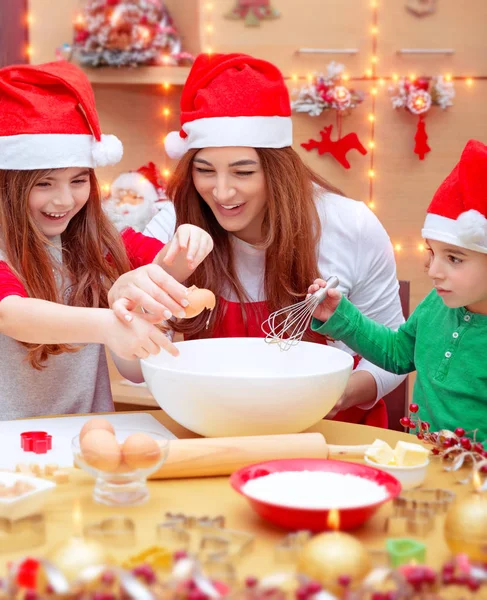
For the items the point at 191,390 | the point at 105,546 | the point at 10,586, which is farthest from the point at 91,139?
the point at 10,586

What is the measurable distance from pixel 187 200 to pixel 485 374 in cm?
79

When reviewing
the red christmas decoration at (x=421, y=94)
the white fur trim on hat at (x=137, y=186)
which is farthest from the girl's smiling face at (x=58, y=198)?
the red christmas decoration at (x=421, y=94)

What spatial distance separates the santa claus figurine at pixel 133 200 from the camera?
309 cm

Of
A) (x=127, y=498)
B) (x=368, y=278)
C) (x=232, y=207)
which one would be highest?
(x=232, y=207)

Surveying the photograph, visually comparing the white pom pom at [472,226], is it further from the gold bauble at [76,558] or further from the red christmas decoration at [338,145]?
the red christmas decoration at [338,145]

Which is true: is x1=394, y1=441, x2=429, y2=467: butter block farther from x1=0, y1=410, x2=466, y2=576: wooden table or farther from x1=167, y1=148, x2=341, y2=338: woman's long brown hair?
x1=167, y1=148, x2=341, y2=338: woman's long brown hair

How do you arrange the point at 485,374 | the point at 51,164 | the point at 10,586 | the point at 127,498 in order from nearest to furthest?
1. the point at 10,586
2. the point at 127,498
3. the point at 485,374
4. the point at 51,164

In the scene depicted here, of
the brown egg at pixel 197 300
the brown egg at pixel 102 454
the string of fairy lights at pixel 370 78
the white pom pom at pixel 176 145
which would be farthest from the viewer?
the string of fairy lights at pixel 370 78

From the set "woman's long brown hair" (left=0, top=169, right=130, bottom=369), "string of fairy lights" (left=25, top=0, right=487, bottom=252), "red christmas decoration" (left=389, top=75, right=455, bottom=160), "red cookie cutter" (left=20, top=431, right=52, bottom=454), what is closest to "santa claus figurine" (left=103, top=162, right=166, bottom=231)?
"string of fairy lights" (left=25, top=0, right=487, bottom=252)

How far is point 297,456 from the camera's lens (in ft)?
3.61

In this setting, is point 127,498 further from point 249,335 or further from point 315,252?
point 315,252

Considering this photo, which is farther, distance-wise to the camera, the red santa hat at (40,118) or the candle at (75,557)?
the red santa hat at (40,118)

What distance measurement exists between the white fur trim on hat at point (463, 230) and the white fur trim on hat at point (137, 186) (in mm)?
1859

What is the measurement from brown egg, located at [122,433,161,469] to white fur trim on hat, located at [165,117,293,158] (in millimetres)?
936
